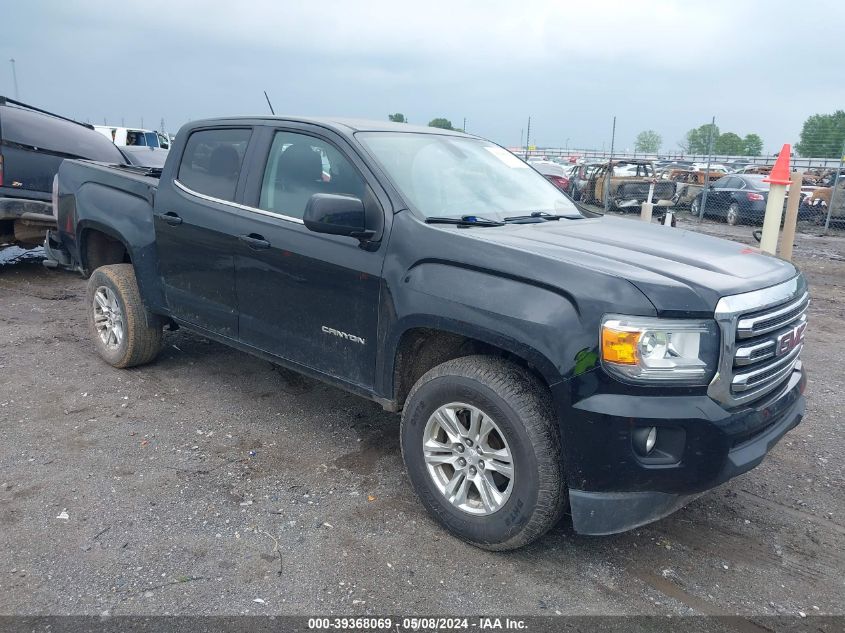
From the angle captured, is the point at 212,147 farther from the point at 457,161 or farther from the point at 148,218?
the point at 457,161

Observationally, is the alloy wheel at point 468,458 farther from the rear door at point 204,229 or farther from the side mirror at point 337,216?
the rear door at point 204,229

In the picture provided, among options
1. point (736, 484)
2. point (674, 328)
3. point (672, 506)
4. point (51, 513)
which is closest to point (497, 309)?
point (674, 328)

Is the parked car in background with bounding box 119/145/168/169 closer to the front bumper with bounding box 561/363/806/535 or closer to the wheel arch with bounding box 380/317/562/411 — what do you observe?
the wheel arch with bounding box 380/317/562/411

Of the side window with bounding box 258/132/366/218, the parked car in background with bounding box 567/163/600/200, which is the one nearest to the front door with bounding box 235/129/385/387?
the side window with bounding box 258/132/366/218

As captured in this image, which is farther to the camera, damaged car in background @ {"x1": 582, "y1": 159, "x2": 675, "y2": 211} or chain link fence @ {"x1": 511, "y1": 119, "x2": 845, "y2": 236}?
damaged car in background @ {"x1": 582, "y1": 159, "x2": 675, "y2": 211}

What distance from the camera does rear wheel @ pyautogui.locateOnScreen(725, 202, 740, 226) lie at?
17688 millimetres

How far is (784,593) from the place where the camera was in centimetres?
298

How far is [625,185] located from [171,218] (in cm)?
1607

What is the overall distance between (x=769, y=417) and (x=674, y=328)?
2.36ft

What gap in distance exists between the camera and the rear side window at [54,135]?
793 centimetres

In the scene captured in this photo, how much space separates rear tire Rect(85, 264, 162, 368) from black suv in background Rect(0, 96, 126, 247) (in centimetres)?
303

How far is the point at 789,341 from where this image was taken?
3.17 m

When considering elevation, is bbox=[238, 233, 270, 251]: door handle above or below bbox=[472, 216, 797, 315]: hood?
below

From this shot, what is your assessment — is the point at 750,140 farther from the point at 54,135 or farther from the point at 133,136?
the point at 54,135
